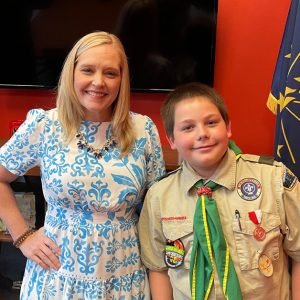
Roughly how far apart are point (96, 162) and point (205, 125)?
34cm

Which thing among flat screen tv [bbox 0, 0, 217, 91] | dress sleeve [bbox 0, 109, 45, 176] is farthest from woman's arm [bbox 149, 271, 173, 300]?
flat screen tv [bbox 0, 0, 217, 91]

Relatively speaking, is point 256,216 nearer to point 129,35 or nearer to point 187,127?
point 187,127

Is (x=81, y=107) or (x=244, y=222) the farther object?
(x=81, y=107)

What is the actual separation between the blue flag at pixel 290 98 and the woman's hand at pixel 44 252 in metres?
1.06

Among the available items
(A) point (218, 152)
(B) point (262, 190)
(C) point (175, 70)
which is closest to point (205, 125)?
(A) point (218, 152)

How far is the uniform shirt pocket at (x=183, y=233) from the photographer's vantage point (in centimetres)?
118

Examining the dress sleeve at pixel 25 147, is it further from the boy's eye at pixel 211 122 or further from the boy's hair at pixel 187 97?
the boy's eye at pixel 211 122

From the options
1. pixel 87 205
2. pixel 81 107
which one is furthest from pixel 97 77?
pixel 87 205

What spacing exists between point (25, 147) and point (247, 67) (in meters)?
1.38

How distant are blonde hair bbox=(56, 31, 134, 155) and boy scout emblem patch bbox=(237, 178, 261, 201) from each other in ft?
1.15

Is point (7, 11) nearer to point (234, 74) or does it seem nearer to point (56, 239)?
point (234, 74)

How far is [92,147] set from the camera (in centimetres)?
131

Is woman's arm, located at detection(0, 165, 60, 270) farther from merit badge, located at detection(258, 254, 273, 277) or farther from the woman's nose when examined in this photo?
merit badge, located at detection(258, 254, 273, 277)

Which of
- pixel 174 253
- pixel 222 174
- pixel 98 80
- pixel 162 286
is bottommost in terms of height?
pixel 162 286
